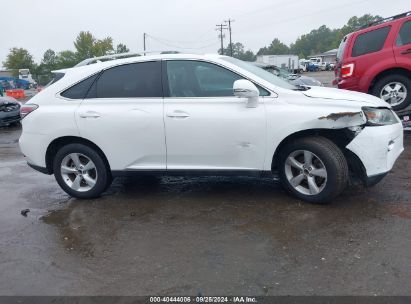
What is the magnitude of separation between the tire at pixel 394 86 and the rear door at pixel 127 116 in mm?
4473

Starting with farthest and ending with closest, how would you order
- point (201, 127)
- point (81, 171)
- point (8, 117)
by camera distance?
point (8, 117)
point (81, 171)
point (201, 127)

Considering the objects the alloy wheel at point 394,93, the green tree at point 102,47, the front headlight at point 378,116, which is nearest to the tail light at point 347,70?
the alloy wheel at point 394,93

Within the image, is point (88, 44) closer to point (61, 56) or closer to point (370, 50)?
point (61, 56)

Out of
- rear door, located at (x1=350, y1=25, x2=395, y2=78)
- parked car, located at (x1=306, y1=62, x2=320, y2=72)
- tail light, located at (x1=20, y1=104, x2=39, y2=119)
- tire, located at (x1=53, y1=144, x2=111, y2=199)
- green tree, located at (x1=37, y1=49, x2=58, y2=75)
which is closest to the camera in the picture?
tire, located at (x1=53, y1=144, x2=111, y2=199)

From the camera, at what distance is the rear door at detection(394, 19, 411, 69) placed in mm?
7109

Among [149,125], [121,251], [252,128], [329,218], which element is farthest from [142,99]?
[329,218]

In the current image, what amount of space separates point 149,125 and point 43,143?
4.70 feet

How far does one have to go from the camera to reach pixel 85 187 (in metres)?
5.16

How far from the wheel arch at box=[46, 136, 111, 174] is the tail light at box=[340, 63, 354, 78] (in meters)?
4.97

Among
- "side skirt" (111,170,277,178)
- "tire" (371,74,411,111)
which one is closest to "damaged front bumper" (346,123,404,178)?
"side skirt" (111,170,277,178)

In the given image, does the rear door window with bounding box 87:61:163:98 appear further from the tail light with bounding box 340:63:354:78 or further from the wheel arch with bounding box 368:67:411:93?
the wheel arch with bounding box 368:67:411:93

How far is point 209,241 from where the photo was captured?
3.82 meters

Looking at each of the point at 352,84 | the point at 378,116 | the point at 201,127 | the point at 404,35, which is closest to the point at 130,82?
the point at 201,127

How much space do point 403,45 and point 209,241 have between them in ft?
18.1
